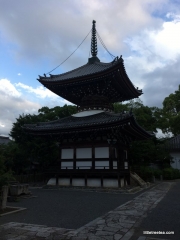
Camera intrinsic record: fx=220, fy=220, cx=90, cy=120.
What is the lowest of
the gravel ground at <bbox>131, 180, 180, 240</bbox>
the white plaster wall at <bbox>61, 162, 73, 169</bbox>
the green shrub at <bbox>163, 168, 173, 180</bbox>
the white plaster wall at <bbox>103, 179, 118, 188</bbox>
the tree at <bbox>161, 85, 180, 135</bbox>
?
the gravel ground at <bbox>131, 180, 180, 240</bbox>

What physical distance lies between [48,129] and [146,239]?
534 inches

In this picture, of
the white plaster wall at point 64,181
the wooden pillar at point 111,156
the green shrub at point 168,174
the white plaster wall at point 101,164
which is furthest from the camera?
the green shrub at point 168,174

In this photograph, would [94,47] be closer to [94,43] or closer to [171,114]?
[94,43]

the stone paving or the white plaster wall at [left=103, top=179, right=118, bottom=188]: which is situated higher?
the white plaster wall at [left=103, top=179, right=118, bottom=188]

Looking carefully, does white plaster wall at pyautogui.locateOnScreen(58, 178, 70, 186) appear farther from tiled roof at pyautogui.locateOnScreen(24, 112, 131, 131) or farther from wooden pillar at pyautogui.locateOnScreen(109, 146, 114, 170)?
tiled roof at pyautogui.locateOnScreen(24, 112, 131, 131)

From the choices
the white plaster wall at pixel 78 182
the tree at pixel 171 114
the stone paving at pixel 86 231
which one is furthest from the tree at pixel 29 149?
the tree at pixel 171 114

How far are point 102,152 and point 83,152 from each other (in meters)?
1.69

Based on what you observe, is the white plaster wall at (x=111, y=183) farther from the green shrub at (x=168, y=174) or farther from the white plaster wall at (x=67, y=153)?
the green shrub at (x=168, y=174)

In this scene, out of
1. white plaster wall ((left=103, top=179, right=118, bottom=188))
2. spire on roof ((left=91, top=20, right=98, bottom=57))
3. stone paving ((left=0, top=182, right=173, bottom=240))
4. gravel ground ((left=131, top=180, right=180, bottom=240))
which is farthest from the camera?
spire on roof ((left=91, top=20, right=98, bottom=57))

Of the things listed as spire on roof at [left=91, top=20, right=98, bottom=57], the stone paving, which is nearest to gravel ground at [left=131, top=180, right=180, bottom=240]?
the stone paving

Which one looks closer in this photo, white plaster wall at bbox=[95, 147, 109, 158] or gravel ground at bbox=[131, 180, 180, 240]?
gravel ground at bbox=[131, 180, 180, 240]

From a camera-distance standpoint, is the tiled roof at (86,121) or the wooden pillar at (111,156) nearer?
the tiled roof at (86,121)

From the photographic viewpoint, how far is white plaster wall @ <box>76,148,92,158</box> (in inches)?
701

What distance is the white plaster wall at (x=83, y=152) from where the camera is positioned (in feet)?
58.4
